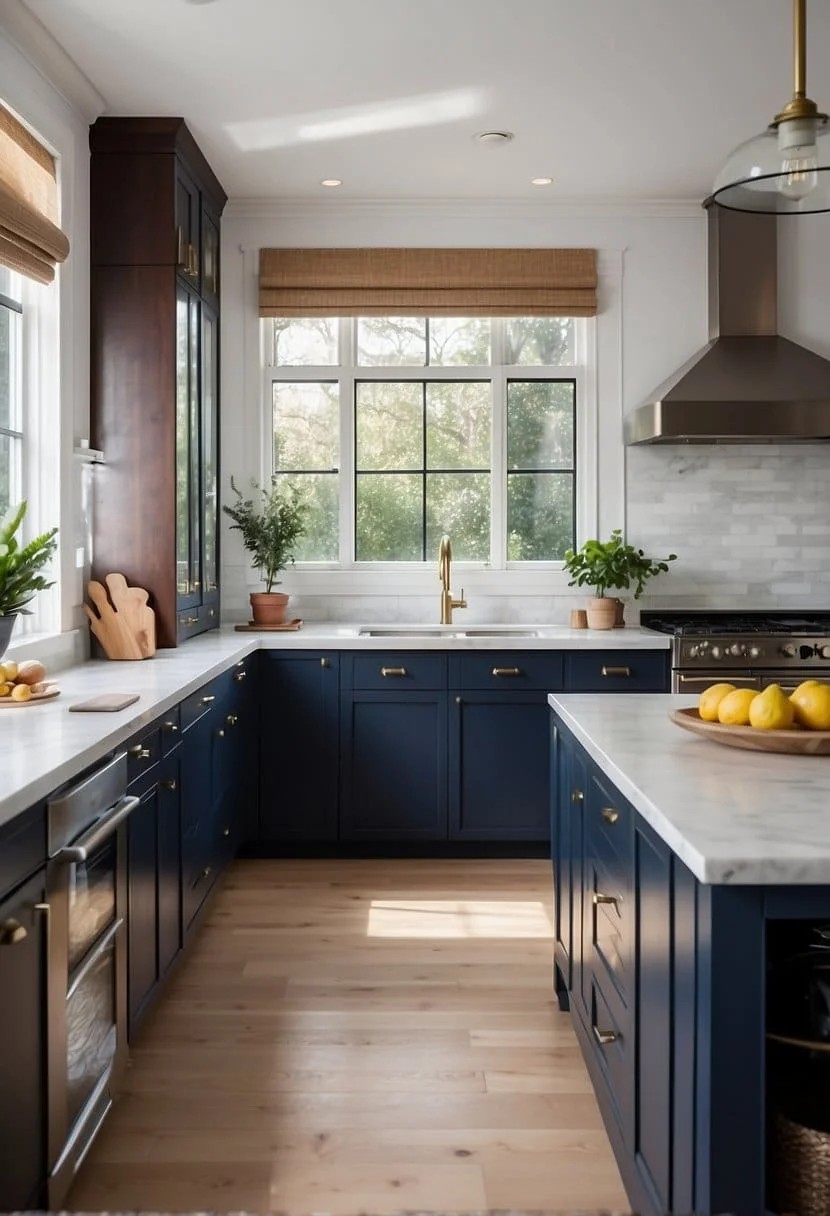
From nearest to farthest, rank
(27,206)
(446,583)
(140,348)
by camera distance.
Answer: (27,206), (140,348), (446,583)

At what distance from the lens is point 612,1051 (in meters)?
2.26

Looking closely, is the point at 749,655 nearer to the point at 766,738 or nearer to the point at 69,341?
the point at 766,738

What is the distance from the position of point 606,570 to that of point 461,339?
1.34 meters

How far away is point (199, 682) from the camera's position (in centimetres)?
353

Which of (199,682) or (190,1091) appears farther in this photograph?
(199,682)

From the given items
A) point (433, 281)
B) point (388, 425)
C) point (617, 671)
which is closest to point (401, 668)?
point (617, 671)

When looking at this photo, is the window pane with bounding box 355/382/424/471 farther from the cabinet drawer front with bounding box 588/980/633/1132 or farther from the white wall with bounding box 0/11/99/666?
the cabinet drawer front with bounding box 588/980/633/1132

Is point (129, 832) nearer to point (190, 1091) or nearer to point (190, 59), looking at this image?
point (190, 1091)

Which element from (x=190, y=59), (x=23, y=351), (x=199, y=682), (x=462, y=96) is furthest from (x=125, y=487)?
(x=462, y=96)

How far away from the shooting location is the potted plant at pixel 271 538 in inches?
199

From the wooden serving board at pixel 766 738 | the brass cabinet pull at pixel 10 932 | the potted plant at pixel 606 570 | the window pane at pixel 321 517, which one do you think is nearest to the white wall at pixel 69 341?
the window pane at pixel 321 517

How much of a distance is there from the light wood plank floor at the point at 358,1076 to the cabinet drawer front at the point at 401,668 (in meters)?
0.95

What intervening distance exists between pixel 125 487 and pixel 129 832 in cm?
194

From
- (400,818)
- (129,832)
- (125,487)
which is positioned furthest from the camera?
(400,818)
